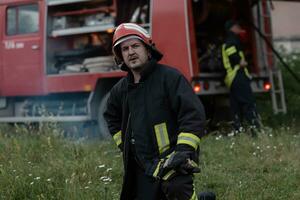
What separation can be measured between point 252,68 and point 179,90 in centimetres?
676

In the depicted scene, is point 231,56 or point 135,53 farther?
point 231,56

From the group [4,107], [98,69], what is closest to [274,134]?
[98,69]

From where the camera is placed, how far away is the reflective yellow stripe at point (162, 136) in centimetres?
368

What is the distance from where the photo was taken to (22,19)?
34.2ft

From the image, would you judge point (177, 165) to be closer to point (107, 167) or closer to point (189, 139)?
point (189, 139)

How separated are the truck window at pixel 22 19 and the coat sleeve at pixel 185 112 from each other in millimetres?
6870

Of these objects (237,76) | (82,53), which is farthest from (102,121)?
(237,76)

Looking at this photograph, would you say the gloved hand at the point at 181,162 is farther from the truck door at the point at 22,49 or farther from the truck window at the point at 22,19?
the truck window at the point at 22,19

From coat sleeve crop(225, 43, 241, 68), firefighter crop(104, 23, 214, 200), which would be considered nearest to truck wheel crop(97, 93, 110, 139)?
coat sleeve crop(225, 43, 241, 68)

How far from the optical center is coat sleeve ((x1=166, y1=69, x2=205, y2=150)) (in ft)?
11.5

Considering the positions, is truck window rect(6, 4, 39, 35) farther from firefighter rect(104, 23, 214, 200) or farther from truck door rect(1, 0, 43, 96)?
firefighter rect(104, 23, 214, 200)

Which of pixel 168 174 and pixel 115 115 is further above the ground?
pixel 115 115

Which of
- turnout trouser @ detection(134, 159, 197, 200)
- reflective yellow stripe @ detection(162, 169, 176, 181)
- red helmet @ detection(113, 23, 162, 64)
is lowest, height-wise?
turnout trouser @ detection(134, 159, 197, 200)

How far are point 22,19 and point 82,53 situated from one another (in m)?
1.28
